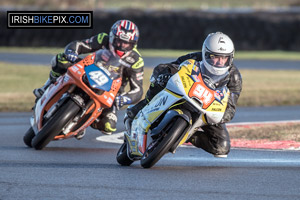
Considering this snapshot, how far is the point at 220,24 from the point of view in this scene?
111ft

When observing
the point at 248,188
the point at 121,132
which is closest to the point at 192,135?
the point at 248,188

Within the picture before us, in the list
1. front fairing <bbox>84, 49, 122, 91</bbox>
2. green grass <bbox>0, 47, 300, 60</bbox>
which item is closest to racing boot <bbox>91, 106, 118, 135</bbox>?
front fairing <bbox>84, 49, 122, 91</bbox>

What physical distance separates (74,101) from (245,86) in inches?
534

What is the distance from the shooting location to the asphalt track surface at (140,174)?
238 inches

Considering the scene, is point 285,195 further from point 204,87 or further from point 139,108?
point 139,108

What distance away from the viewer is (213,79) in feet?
24.3

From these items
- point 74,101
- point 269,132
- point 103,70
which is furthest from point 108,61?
point 269,132

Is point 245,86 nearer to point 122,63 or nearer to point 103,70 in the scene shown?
point 122,63

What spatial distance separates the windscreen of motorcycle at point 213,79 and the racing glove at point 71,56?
271cm

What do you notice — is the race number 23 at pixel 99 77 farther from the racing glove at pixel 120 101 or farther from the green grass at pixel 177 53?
the green grass at pixel 177 53

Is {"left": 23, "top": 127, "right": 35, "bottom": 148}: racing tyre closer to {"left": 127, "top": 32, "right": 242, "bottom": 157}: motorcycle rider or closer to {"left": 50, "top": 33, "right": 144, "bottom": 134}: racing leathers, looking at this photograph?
{"left": 50, "top": 33, "right": 144, "bottom": 134}: racing leathers

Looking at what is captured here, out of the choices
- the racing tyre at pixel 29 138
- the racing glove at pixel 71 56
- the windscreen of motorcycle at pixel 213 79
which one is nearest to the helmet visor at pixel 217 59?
the windscreen of motorcycle at pixel 213 79

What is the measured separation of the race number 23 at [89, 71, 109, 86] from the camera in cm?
872

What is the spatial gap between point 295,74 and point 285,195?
20.4m
